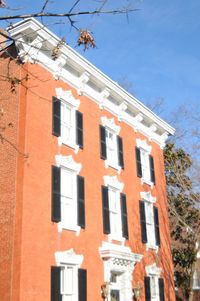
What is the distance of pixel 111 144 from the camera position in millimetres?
20156

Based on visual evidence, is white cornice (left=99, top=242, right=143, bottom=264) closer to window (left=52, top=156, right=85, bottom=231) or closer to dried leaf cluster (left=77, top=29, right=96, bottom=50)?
window (left=52, top=156, right=85, bottom=231)

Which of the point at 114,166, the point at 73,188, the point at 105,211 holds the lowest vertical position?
the point at 105,211

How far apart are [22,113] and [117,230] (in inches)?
268

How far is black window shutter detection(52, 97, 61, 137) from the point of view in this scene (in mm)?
16219

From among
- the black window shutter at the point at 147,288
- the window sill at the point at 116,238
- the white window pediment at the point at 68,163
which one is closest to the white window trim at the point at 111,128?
the white window pediment at the point at 68,163

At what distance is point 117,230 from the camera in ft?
61.4

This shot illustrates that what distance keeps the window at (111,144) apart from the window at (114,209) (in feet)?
2.85

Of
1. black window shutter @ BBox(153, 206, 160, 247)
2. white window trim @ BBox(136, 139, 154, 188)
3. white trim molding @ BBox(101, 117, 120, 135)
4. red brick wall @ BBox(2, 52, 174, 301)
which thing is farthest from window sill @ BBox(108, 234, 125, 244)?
white trim molding @ BBox(101, 117, 120, 135)

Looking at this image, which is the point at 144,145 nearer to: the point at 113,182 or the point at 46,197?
the point at 113,182

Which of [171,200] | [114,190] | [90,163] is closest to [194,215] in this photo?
[171,200]

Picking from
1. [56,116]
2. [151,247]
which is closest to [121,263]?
[151,247]

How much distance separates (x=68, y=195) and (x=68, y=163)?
123 centimetres

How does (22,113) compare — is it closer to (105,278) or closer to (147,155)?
(105,278)

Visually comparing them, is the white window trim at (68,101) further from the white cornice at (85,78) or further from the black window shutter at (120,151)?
the black window shutter at (120,151)
